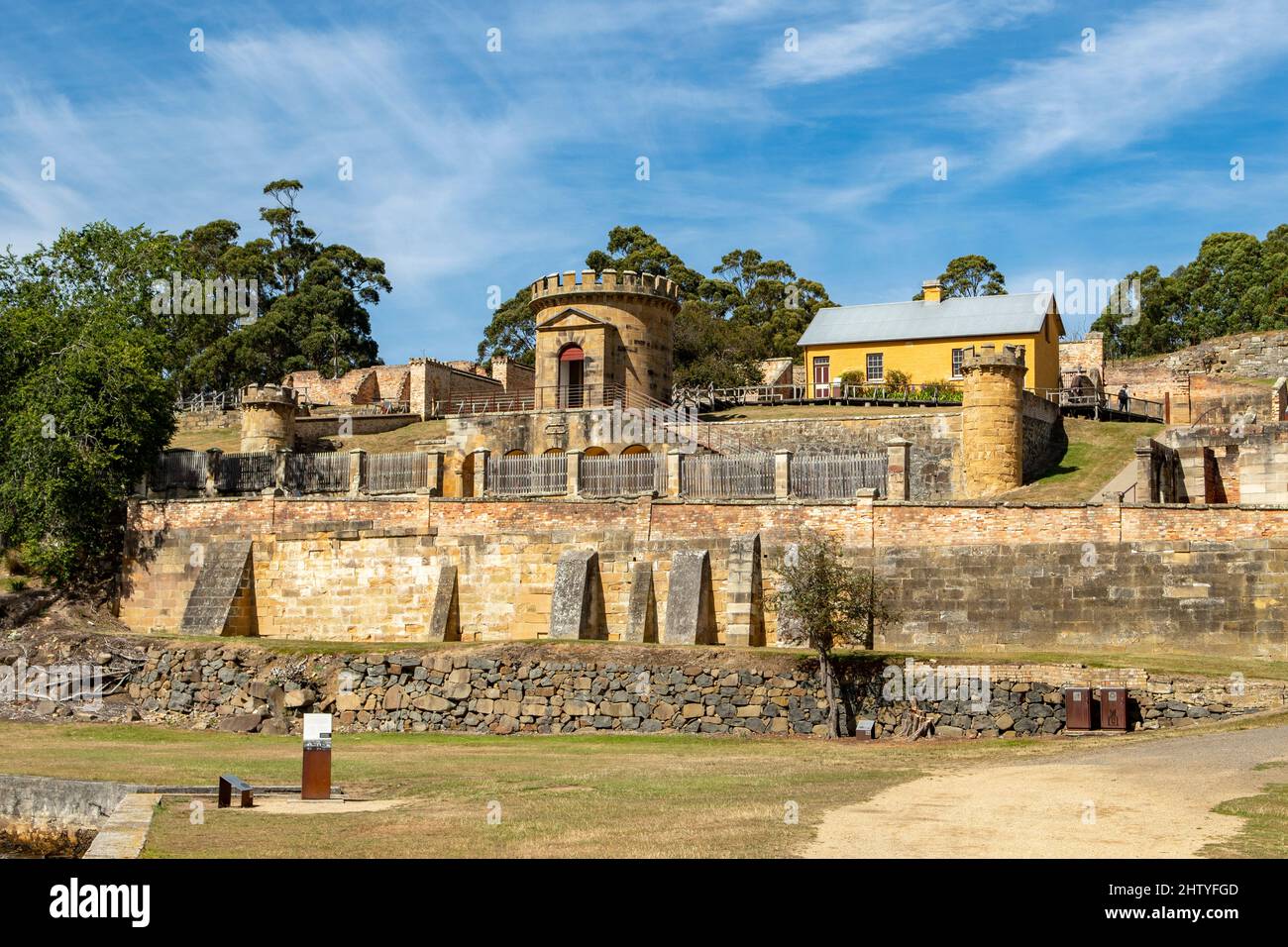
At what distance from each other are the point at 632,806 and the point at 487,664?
1303cm

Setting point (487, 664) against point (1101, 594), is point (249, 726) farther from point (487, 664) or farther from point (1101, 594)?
point (1101, 594)

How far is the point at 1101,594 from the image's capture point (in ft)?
93.1

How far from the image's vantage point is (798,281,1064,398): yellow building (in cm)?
5031

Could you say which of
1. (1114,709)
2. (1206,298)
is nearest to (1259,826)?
(1114,709)

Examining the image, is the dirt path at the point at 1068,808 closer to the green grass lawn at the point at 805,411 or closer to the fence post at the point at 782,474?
the fence post at the point at 782,474

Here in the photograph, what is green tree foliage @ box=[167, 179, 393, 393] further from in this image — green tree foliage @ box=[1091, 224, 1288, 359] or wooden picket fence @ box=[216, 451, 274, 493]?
green tree foliage @ box=[1091, 224, 1288, 359]

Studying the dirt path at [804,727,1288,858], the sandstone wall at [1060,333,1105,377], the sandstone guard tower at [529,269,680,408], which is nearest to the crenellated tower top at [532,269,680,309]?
the sandstone guard tower at [529,269,680,408]

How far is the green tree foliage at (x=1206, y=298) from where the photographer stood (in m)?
65.0

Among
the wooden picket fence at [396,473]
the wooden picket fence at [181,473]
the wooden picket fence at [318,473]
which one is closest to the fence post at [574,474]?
the wooden picket fence at [396,473]

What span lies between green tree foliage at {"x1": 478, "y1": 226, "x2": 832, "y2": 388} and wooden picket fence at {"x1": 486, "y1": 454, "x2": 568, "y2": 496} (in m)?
20.6

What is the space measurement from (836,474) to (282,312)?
43863 millimetres

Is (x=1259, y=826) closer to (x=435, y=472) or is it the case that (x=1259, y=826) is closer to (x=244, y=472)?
(x=435, y=472)
